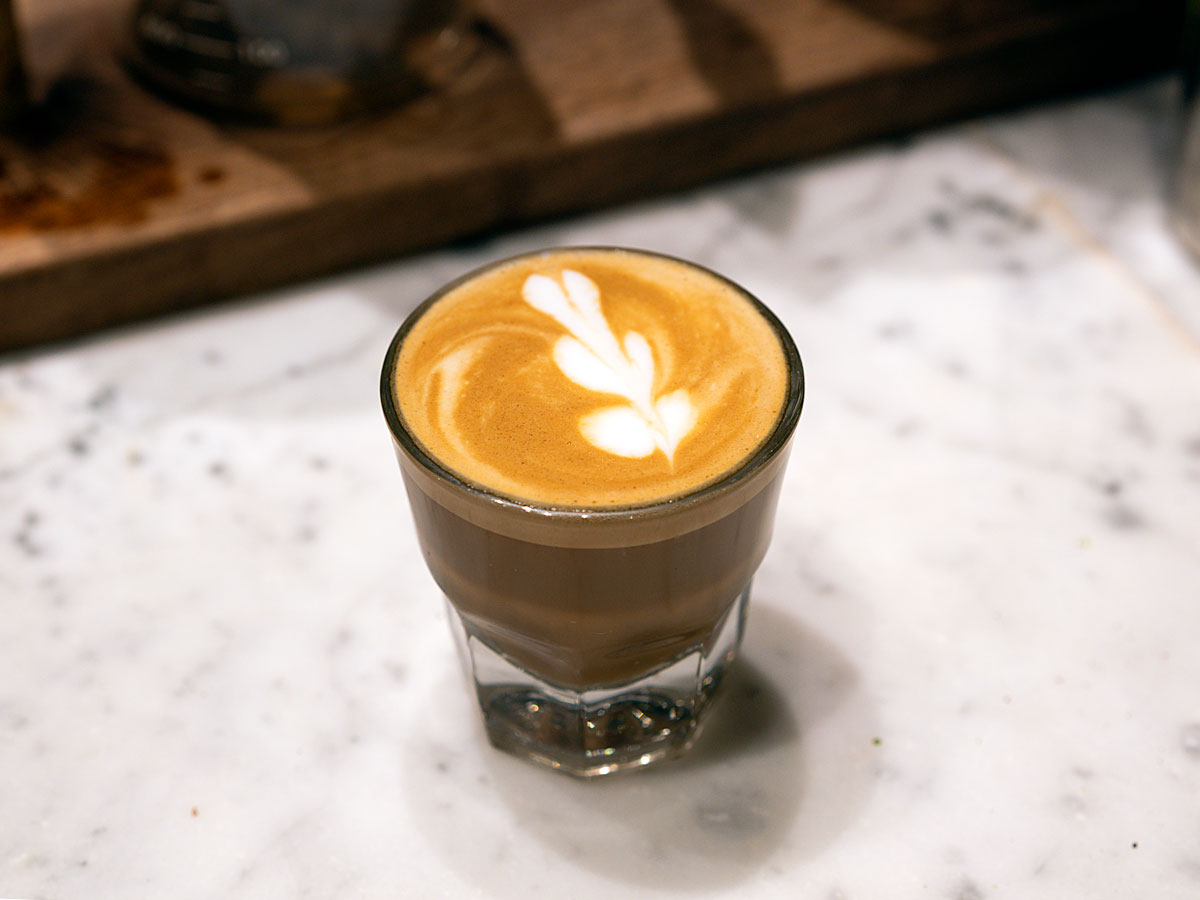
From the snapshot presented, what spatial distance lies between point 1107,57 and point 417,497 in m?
0.90

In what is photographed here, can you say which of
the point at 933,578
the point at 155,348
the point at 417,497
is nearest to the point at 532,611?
the point at 417,497

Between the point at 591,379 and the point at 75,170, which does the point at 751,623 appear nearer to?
the point at 591,379

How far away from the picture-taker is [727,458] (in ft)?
1.60

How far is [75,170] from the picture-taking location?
3.00 feet

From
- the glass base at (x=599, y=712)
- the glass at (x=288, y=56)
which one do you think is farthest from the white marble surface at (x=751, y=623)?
the glass at (x=288, y=56)

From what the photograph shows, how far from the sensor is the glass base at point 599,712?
58 centimetres

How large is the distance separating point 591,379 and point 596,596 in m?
0.10

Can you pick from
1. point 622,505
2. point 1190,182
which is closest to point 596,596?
point 622,505

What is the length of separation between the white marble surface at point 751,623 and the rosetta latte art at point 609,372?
0.19 meters

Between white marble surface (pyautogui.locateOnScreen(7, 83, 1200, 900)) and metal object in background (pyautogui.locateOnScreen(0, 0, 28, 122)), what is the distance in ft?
0.72

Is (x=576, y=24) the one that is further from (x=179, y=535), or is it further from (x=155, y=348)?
(x=179, y=535)

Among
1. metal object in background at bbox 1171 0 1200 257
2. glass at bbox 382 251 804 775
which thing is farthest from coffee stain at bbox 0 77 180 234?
metal object in background at bbox 1171 0 1200 257

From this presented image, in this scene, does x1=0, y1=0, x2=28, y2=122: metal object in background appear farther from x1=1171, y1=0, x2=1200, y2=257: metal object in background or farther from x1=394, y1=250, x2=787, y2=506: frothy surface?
x1=1171, y1=0, x2=1200, y2=257: metal object in background

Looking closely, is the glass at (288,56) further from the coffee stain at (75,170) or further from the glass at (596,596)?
the glass at (596,596)
